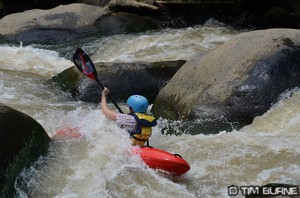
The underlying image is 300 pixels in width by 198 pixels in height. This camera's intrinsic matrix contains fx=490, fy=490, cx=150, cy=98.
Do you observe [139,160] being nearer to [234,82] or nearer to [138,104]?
[138,104]

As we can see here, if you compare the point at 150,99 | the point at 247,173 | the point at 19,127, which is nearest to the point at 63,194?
the point at 19,127

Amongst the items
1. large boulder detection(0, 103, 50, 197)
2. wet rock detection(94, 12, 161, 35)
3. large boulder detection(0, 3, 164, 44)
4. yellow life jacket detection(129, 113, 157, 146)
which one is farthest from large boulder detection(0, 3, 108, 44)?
yellow life jacket detection(129, 113, 157, 146)

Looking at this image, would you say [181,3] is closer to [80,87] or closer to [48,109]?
[80,87]

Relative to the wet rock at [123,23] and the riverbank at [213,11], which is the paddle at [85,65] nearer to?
the wet rock at [123,23]

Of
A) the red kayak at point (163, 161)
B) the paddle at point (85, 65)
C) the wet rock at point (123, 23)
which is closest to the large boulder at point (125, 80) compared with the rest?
the paddle at point (85, 65)

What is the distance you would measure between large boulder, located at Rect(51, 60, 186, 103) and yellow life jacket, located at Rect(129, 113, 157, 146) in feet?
7.39

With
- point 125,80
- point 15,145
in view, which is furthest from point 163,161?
point 125,80

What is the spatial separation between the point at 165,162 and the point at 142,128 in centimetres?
51

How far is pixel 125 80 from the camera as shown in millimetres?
7117

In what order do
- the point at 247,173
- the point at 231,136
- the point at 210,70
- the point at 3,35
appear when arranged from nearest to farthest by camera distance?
the point at 247,173
the point at 231,136
the point at 210,70
the point at 3,35

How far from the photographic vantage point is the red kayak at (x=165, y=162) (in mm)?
4340

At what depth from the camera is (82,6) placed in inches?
433

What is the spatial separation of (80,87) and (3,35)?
425 cm

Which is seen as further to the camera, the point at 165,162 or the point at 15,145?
the point at 165,162
